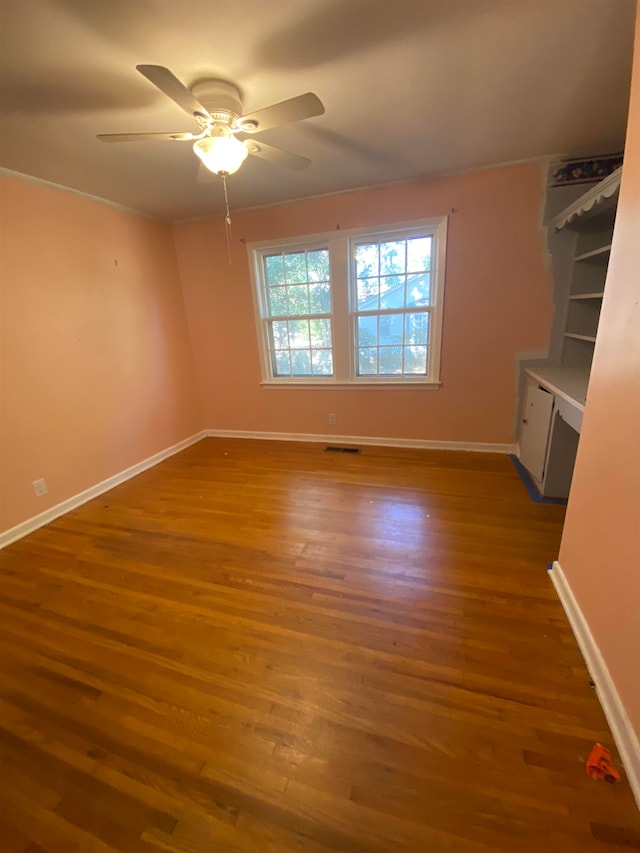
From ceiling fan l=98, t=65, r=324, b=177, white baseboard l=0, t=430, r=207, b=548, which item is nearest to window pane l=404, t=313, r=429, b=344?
ceiling fan l=98, t=65, r=324, b=177

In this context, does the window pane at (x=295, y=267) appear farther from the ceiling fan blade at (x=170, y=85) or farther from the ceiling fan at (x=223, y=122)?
the ceiling fan blade at (x=170, y=85)

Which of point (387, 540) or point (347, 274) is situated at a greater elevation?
point (347, 274)

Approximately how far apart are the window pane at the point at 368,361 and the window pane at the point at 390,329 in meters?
0.14

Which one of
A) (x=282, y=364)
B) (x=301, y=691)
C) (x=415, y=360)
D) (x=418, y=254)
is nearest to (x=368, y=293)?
(x=418, y=254)

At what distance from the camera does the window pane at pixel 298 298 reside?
361 cm

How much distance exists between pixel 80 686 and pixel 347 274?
349 centimetres

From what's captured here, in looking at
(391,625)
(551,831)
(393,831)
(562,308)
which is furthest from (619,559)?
(562,308)

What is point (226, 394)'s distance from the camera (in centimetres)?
416

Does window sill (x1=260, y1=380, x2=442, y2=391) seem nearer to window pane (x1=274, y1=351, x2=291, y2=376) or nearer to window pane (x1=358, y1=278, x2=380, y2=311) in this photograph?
window pane (x1=274, y1=351, x2=291, y2=376)

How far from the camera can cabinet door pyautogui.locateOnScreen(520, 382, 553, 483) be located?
7.99ft

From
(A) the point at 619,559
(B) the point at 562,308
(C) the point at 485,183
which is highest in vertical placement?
(C) the point at 485,183

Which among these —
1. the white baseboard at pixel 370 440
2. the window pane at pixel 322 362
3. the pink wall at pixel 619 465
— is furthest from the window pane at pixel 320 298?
the pink wall at pixel 619 465

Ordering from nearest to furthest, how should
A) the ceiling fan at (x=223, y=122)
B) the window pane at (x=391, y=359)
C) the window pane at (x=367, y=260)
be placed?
the ceiling fan at (x=223, y=122) → the window pane at (x=367, y=260) → the window pane at (x=391, y=359)

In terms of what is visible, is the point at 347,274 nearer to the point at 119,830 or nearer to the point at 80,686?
the point at 80,686
